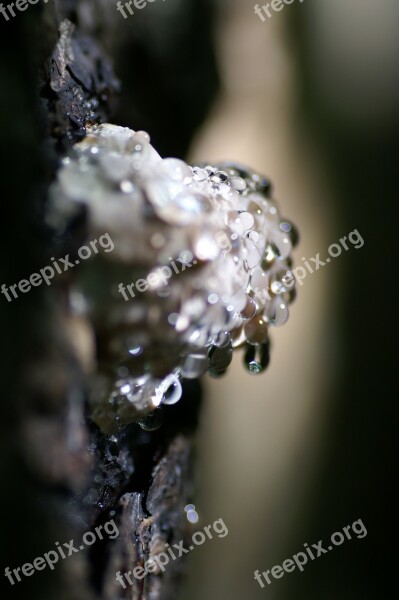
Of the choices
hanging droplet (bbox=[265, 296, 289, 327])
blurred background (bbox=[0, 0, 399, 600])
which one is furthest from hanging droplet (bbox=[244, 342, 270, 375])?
blurred background (bbox=[0, 0, 399, 600])

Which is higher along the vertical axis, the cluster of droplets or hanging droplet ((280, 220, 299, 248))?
hanging droplet ((280, 220, 299, 248))

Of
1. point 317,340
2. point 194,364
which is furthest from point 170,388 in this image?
point 317,340

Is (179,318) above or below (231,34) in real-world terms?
below

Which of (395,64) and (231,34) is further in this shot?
(395,64)

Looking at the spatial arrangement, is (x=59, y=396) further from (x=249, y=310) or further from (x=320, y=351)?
(x=320, y=351)

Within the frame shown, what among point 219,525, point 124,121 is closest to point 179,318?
point 124,121

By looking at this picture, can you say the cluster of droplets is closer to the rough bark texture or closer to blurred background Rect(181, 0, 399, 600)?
the rough bark texture

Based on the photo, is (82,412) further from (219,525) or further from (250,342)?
(219,525)
